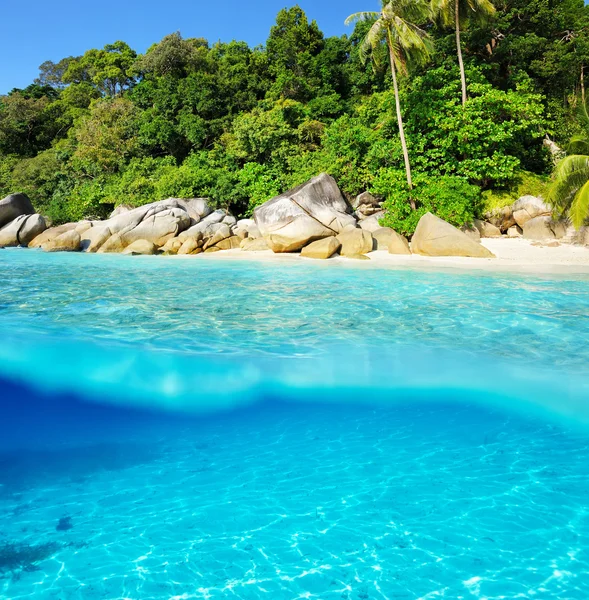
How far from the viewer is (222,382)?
5.91 metres

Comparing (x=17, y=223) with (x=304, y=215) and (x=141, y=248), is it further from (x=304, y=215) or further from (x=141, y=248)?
(x=304, y=215)

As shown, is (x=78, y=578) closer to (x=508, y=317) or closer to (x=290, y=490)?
(x=290, y=490)

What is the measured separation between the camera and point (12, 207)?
2675 centimetres

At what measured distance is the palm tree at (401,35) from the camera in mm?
18047

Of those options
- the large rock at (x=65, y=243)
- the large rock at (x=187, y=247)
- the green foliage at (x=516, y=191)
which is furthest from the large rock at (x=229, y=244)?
the green foliage at (x=516, y=191)

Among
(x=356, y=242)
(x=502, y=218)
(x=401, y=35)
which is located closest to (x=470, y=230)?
(x=502, y=218)

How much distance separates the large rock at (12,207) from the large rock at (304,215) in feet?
48.4

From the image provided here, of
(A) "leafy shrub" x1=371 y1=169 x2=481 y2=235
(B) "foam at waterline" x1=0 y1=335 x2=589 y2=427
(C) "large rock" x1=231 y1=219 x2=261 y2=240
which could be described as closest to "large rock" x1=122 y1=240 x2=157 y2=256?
(C) "large rock" x1=231 y1=219 x2=261 y2=240

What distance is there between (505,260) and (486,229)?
373 centimetres

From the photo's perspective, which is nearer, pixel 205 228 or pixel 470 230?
pixel 470 230

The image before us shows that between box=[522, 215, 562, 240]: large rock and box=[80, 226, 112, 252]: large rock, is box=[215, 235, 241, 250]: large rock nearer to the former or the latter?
box=[80, 226, 112, 252]: large rock

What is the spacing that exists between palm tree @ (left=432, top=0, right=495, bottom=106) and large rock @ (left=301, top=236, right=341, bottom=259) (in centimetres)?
734

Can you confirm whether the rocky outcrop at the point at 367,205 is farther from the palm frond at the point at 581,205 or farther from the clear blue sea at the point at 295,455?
the clear blue sea at the point at 295,455

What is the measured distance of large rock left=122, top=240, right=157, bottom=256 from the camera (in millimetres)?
20641
